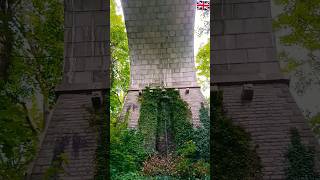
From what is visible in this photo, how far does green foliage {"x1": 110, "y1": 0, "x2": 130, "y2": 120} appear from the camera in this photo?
438 inches

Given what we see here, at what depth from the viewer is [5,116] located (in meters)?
7.82

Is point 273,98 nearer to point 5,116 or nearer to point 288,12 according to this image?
point 288,12

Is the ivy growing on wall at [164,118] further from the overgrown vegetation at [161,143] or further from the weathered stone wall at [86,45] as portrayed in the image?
the weathered stone wall at [86,45]

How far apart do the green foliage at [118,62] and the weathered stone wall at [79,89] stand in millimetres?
2903

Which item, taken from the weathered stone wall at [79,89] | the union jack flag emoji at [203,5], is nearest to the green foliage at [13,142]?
the weathered stone wall at [79,89]

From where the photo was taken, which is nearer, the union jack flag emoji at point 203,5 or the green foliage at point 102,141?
the green foliage at point 102,141

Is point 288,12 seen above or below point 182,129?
above

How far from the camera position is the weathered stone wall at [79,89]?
7.30m

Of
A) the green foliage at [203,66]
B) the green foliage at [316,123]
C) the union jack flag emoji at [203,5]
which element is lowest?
the green foliage at [316,123]

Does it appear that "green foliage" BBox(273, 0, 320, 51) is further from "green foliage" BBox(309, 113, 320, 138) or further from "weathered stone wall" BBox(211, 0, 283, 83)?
"green foliage" BBox(309, 113, 320, 138)

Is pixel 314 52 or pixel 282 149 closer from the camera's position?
pixel 282 149

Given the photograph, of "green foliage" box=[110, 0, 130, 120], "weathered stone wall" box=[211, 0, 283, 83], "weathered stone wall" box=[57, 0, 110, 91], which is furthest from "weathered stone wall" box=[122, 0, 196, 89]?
"weathered stone wall" box=[211, 0, 283, 83]

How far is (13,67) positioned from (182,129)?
4.46 m

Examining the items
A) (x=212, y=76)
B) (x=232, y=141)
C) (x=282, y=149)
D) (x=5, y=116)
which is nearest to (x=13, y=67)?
(x=5, y=116)
